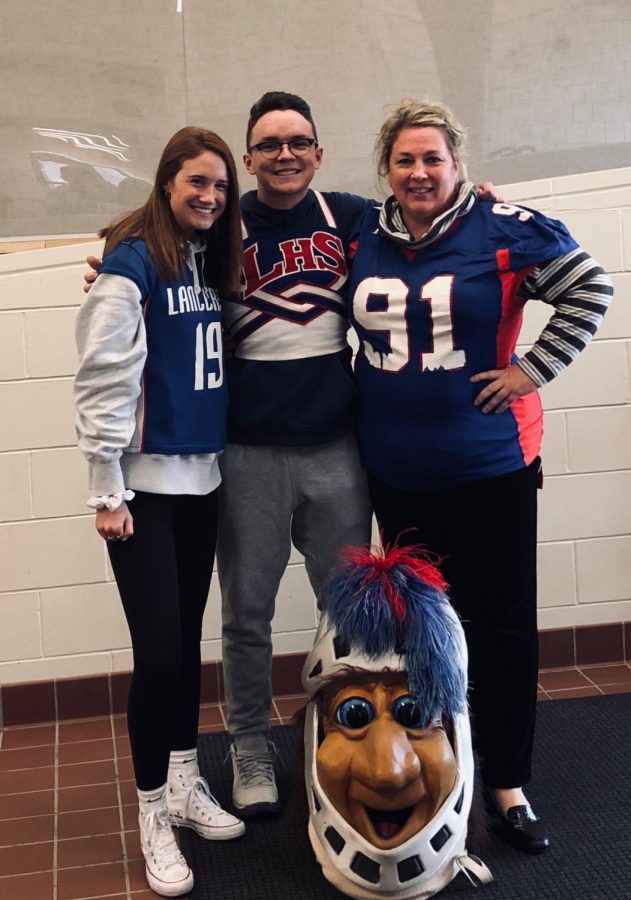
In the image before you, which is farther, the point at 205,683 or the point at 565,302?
the point at 205,683

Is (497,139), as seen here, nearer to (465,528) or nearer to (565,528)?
(565,528)

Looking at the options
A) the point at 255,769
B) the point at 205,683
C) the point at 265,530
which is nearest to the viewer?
the point at 265,530

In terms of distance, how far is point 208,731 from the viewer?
114 inches

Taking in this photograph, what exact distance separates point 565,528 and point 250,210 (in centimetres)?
151

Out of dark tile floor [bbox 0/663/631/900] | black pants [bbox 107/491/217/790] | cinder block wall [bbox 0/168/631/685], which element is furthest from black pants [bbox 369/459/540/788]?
cinder block wall [bbox 0/168/631/685]

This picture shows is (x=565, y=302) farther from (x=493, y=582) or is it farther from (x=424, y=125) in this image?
(x=493, y=582)

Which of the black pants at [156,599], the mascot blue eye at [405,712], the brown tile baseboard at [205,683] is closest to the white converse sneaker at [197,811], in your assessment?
the black pants at [156,599]

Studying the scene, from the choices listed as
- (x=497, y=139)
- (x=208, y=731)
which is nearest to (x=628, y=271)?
(x=497, y=139)

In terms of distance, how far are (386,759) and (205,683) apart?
51.8 inches

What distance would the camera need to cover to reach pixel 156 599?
200 cm

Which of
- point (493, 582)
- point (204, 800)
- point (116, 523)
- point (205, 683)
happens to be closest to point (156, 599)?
point (116, 523)

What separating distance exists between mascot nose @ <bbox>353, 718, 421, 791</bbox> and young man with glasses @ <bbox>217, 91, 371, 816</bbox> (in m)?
0.48

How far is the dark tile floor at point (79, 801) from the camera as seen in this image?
84.4 inches

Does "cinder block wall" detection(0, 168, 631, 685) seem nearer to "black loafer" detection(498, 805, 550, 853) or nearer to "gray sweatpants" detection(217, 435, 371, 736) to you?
"gray sweatpants" detection(217, 435, 371, 736)
